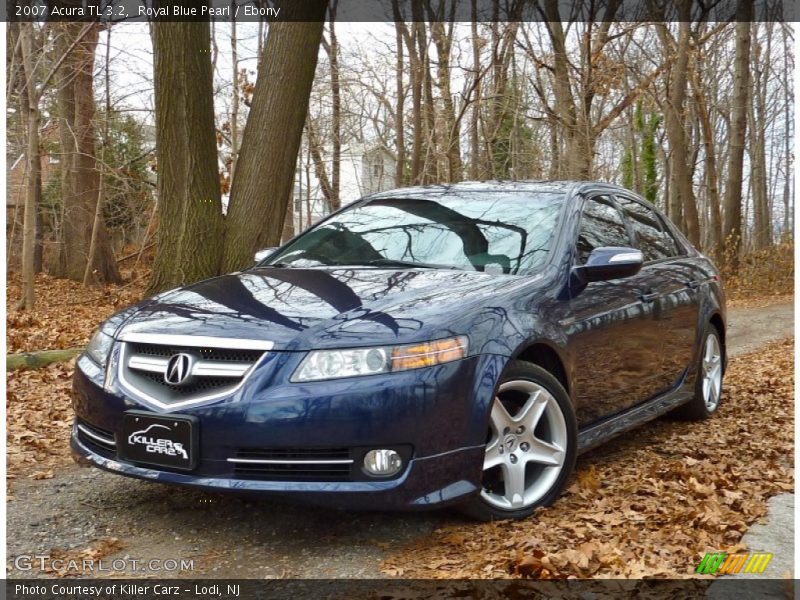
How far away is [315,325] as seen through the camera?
135 inches

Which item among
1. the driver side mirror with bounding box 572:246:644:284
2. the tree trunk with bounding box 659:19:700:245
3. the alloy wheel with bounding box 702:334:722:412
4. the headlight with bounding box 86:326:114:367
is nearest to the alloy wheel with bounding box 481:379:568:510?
the driver side mirror with bounding box 572:246:644:284

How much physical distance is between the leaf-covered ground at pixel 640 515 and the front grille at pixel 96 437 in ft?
4.38

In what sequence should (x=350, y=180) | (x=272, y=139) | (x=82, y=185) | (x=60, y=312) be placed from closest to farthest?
1. (x=272, y=139)
2. (x=60, y=312)
3. (x=82, y=185)
4. (x=350, y=180)

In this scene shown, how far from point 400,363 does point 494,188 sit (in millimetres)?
2075

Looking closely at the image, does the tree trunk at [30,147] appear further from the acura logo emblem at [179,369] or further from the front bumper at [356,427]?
the front bumper at [356,427]

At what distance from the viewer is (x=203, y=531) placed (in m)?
3.76

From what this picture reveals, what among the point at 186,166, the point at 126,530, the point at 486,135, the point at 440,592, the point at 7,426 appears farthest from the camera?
the point at 486,135

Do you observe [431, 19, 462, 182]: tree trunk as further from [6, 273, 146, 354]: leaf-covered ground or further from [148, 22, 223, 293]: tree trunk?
[148, 22, 223, 293]: tree trunk

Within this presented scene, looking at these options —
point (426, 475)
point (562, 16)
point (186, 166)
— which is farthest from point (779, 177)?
point (426, 475)

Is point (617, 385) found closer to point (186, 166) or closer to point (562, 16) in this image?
point (186, 166)

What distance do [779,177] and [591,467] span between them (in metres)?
50.0

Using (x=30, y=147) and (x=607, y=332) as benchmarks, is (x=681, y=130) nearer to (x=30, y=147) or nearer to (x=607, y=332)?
(x=30, y=147)

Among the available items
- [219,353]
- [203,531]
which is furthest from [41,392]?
[219,353]

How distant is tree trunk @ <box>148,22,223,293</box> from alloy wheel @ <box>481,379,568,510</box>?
15.7ft
